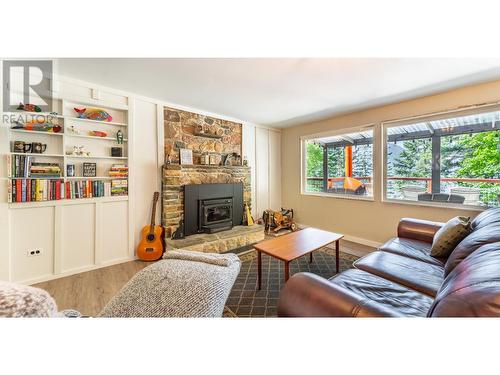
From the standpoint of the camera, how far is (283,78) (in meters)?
2.26

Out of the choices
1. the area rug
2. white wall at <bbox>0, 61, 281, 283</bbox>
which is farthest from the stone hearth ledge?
white wall at <bbox>0, 61, 281, 283</bbox>

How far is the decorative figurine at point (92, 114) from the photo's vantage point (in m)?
2.39

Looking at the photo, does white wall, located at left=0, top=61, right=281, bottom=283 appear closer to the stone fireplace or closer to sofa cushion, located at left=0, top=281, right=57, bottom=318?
the stone fireplace

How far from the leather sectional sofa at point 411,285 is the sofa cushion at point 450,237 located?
7 centimetres

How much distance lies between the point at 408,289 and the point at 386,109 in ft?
9.27

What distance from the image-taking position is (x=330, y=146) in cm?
398

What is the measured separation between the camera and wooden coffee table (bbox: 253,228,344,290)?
6.06 feet

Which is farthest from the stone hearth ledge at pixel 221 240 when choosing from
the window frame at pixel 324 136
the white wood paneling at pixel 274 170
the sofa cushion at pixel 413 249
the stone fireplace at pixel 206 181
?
the sofa cushion at pixel 413 249

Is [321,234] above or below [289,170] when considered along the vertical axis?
below

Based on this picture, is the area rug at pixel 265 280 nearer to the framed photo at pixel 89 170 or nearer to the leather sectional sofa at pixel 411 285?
the leather sectional sofa at pixel 411 285

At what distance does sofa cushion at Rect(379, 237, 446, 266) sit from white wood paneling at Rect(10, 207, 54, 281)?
3531 millimetres
